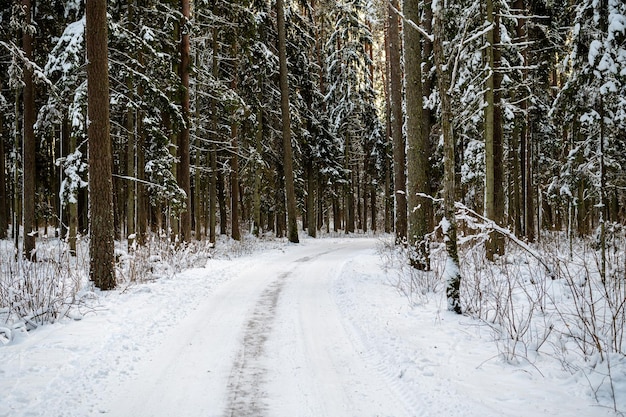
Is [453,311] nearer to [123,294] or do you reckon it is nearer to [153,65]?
[123,294]

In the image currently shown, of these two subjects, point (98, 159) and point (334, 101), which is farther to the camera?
point (334, 101)

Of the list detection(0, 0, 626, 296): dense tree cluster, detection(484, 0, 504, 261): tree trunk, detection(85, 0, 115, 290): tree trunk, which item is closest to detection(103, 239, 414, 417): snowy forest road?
detection(85, 0, 115, 290): tree trunk

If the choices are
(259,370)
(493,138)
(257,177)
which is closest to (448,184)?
(259,370)

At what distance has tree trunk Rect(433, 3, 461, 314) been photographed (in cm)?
622

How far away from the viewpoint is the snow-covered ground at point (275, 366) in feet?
11.7

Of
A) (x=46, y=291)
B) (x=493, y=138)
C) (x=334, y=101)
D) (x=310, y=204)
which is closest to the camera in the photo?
(x=46, y=291)

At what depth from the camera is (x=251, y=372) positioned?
4414mm

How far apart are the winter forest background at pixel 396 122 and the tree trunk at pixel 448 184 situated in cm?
2

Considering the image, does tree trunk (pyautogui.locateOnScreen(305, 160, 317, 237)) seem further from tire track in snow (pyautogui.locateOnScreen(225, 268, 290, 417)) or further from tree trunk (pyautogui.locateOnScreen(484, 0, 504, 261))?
tire track in snow (pyautogui.locateOnScreen(225, 268, 290, 417))

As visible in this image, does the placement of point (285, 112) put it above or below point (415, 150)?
above

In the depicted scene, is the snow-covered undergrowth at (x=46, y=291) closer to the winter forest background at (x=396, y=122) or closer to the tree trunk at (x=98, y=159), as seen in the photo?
the winter forest background at (x=396, y=122)

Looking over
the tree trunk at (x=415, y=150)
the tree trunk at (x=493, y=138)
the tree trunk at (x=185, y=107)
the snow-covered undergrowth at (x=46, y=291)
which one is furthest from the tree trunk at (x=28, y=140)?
the tree trunk at (x=493, y=138)

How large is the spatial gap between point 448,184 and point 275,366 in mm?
3701

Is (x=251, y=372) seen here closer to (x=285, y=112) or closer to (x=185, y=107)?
(x=185, y=107)
